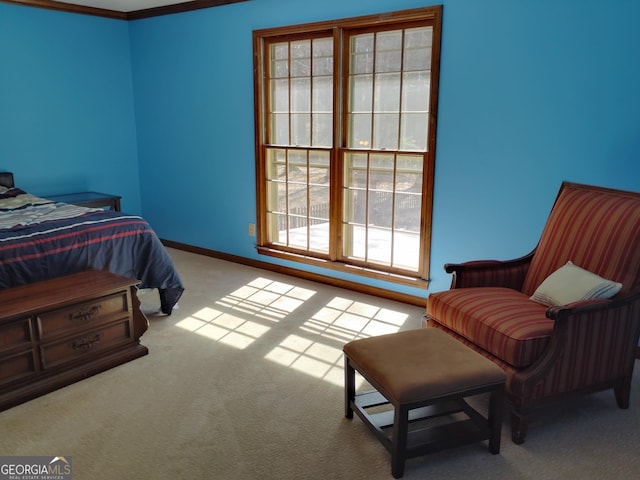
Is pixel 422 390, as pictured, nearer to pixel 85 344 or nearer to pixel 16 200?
pixel 85 344

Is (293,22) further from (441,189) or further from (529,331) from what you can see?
(529,331)

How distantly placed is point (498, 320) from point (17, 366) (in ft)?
7.68

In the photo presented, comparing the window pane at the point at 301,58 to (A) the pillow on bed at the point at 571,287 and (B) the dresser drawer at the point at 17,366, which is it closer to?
(A) the pillow on bed at the point at 571,287

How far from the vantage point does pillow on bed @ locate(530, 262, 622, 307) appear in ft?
8.02

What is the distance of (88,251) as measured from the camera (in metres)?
3.34

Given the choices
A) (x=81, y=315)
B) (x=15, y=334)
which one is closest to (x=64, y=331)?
(x=81, y=315)

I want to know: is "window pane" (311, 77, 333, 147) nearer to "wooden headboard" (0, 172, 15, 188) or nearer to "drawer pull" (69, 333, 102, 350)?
"drawer pull" (69, 333, 102, 350)

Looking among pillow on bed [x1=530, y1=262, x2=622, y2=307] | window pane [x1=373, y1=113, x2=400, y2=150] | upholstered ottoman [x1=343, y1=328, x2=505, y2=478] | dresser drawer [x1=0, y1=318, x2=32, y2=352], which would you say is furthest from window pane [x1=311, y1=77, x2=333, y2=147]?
dresser drawer [x1=0, y1=318, x2=32, y2=352]

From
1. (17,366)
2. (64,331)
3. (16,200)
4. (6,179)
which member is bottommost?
(17,366)

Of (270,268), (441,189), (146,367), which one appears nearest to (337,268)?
(270,268)

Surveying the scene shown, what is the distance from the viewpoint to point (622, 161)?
3029 mm

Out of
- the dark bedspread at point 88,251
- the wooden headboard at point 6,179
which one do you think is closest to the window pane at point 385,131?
the dark bedspread at point 88,251

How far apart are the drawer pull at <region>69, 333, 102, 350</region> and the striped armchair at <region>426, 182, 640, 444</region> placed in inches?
72.2

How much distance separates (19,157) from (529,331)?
467 centimetres
